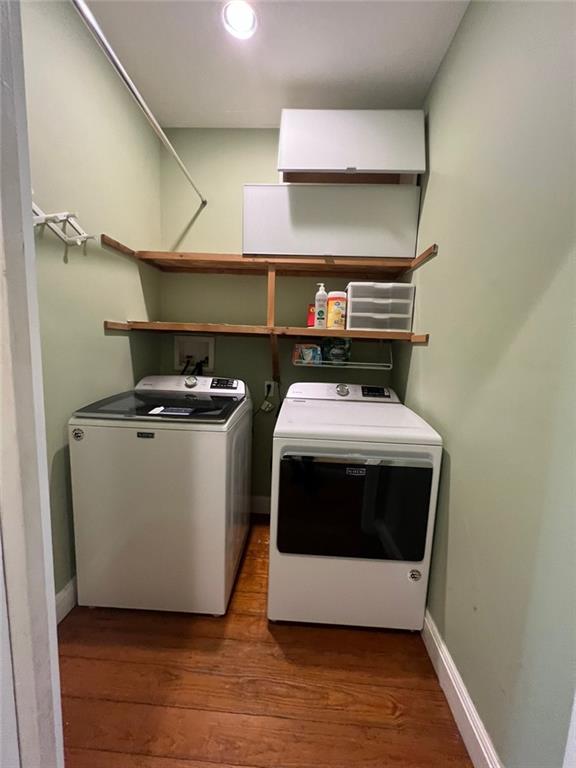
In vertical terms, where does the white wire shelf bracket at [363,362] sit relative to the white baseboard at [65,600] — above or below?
above

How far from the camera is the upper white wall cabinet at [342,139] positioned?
160cm

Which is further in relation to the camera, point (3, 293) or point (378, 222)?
point (378, 222)

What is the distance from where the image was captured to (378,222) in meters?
1.70

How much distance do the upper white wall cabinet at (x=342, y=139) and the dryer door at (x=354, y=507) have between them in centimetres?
144

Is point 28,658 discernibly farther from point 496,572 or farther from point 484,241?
point 484,241

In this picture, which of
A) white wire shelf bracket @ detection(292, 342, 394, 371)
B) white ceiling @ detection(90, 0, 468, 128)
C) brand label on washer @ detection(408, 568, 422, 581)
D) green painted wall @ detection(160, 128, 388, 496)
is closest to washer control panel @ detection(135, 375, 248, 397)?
green painted wall @ detection(160, 128, 388, 496)

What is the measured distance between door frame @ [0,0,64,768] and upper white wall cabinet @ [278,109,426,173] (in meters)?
1.33

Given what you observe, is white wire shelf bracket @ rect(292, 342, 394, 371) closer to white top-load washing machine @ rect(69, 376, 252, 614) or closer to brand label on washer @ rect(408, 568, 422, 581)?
white top-load washing machine @ rect(69, 376, 252, 614)

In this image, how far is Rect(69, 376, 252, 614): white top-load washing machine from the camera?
1.35m

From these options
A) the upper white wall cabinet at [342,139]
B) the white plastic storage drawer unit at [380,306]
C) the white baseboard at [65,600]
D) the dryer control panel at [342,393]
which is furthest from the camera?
the dryer control panel at [342,393]

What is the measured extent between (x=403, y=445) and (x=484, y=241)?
2.52 ft

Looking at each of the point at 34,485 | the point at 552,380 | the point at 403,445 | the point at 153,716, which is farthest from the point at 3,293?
the point at 153,716

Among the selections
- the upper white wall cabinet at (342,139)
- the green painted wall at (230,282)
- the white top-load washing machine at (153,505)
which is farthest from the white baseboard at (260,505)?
the upper white wall cabinet at (342,139)

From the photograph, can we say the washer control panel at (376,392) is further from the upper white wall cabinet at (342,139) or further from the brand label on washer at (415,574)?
the upper white wall cabinet at (342,139)
